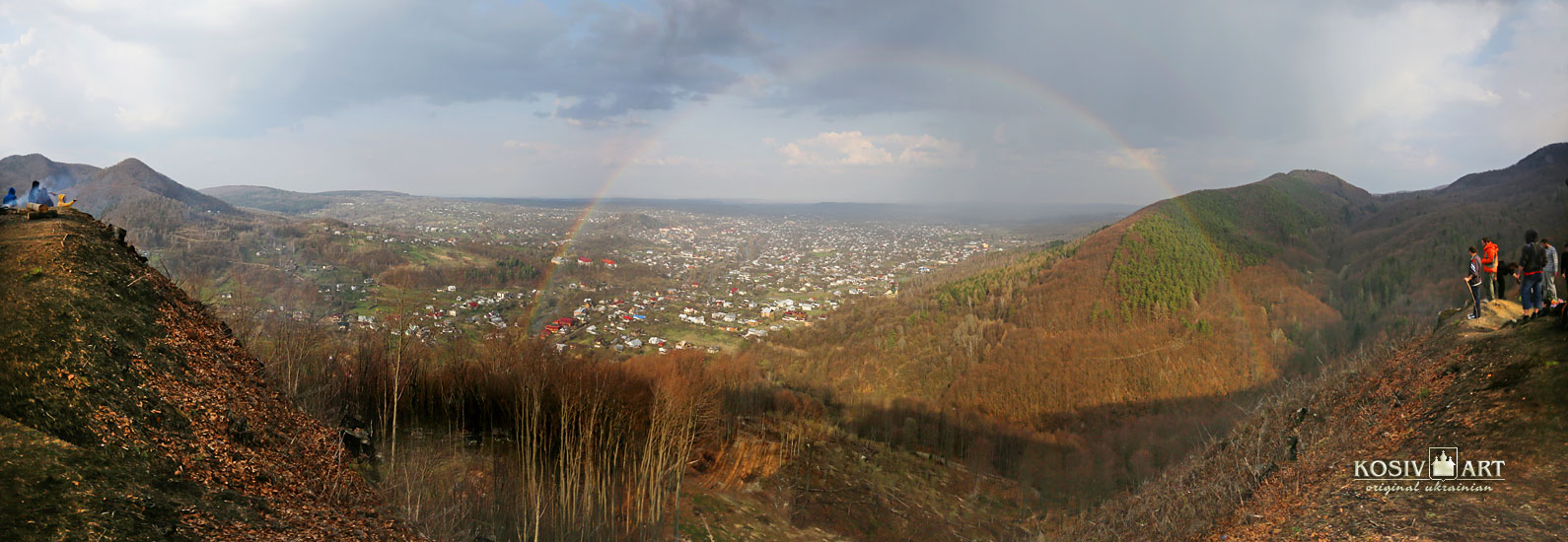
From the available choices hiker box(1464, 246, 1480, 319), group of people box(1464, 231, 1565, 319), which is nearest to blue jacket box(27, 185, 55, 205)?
group of people box(1464, 231, 1565, 319)

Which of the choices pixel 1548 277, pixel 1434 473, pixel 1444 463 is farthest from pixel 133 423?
pixel 1548 277

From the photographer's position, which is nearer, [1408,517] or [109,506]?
[109,506]

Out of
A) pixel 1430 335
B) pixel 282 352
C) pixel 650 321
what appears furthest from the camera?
pixel 650 321

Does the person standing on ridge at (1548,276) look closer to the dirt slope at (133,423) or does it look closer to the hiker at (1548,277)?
the hiker at (1548,277)

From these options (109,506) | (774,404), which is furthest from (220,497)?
(774,404)

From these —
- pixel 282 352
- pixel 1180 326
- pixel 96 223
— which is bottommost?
pixel 1180 326

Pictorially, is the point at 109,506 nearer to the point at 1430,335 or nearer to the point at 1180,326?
the point at 1430,335

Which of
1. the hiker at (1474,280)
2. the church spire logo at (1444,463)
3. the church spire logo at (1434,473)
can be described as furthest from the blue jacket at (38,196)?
the hiker at (1474,280)
